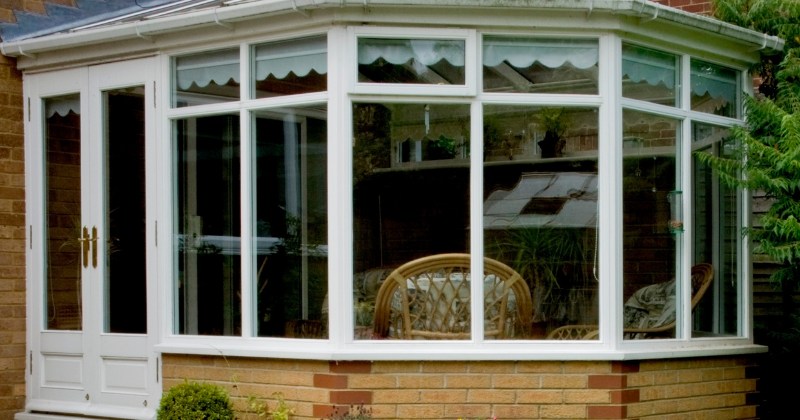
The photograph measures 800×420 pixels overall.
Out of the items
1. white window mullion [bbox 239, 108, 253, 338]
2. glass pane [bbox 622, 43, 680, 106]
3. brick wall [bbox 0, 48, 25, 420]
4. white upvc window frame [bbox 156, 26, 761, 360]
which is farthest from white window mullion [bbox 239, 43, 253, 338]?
glass pane [bbox 622, 43, 680, 106]

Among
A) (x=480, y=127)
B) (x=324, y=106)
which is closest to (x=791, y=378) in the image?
(x=480, y=127)

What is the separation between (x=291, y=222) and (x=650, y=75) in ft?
7.95

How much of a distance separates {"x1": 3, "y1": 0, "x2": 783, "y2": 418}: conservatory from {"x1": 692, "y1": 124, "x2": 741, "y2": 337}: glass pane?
0.02m

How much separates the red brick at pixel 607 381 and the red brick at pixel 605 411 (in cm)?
12

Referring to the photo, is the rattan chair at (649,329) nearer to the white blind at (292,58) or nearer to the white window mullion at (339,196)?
the white window mullion at (339,196)

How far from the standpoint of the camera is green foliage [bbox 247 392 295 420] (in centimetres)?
594

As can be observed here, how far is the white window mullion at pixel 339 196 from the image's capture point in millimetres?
5875

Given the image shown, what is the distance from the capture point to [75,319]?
23.3ft

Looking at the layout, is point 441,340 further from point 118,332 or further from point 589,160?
point 118,332

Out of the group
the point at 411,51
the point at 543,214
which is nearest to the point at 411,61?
the point at 411,51

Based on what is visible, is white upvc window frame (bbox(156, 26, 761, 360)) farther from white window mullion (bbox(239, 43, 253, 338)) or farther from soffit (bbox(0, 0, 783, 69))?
white window mullion (bbox(239, 43, 253, 338))

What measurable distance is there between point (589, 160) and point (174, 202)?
2701 mm

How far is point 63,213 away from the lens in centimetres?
721

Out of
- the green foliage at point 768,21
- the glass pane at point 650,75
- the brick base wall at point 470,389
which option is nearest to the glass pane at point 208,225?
the brick base wall at point 470,389
